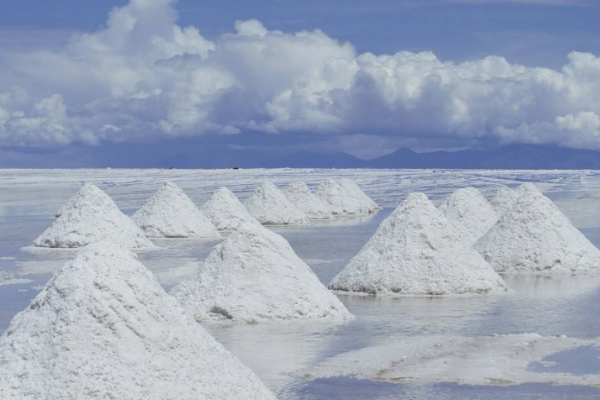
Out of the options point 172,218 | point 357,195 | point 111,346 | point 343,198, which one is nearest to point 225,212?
point 172,218

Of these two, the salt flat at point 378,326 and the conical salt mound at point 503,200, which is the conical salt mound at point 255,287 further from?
the conical salt mound at point 503,200

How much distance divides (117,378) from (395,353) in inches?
212

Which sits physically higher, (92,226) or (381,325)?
(92,226)

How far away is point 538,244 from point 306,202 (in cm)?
2071

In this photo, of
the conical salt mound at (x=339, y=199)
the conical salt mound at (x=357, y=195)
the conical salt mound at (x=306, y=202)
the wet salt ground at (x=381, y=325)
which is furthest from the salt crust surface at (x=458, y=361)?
the conical salt mound at (x=357, y=195)

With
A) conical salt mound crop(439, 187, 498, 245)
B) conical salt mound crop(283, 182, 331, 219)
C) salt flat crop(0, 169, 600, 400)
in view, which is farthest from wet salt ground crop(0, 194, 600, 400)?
conical salt mound crop(283, 182, 331, 219)

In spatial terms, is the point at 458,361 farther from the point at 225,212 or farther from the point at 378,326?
the point at 225,212

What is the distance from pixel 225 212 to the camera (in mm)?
35219

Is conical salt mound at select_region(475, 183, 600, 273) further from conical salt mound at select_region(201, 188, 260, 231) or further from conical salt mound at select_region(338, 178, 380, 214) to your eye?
conical salt mound at select_region(338, 178, 380, 214)

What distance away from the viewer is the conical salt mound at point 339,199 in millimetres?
45812

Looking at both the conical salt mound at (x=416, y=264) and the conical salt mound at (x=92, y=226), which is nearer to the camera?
the conical salt mound at (x=416, y=264)

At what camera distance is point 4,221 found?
41.3 m

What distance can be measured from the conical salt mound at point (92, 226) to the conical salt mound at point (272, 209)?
10.7 metres

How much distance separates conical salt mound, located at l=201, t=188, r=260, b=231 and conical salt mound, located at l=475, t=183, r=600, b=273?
13.2 m
